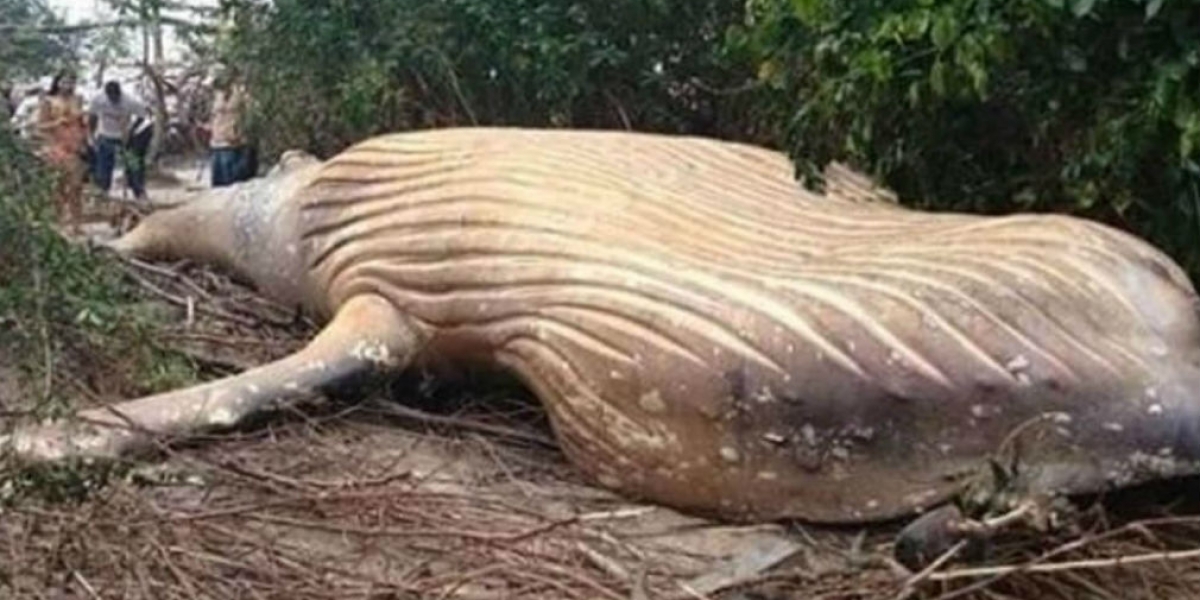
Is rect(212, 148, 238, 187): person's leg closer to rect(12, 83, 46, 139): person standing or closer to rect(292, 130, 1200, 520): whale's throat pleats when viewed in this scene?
rect(12, 83, 46, 139): person standing

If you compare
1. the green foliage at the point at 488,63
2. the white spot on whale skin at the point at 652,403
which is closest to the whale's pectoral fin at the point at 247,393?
the white spot on whale skin at the point at 652,403

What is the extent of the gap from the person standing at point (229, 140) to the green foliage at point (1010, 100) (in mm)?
6178

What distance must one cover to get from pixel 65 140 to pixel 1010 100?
573cm

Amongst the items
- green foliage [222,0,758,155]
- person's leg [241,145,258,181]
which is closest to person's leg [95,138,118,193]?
person's leg [241,145,258,181]

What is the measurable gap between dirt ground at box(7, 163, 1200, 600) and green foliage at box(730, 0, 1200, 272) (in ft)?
2.95

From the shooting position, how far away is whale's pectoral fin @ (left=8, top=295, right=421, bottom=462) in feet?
16.9

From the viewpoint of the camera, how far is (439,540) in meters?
4.67

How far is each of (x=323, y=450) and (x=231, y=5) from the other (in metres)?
5.50

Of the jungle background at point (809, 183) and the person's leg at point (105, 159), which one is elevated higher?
the jungle background at point (809, 183)

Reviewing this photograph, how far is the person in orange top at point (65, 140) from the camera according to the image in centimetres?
648

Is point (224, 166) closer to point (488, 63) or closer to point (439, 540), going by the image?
point (488, 63)

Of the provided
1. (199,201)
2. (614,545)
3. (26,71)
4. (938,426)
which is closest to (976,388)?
(938,426)

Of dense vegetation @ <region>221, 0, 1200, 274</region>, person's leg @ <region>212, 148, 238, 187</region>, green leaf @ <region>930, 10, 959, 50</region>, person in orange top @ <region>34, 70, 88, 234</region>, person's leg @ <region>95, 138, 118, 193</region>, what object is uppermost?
green leaf @ <region>930, 10, 959, 50</region>

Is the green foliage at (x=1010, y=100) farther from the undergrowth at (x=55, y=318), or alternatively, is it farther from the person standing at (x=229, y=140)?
the person standing at (x=229, y=140)
